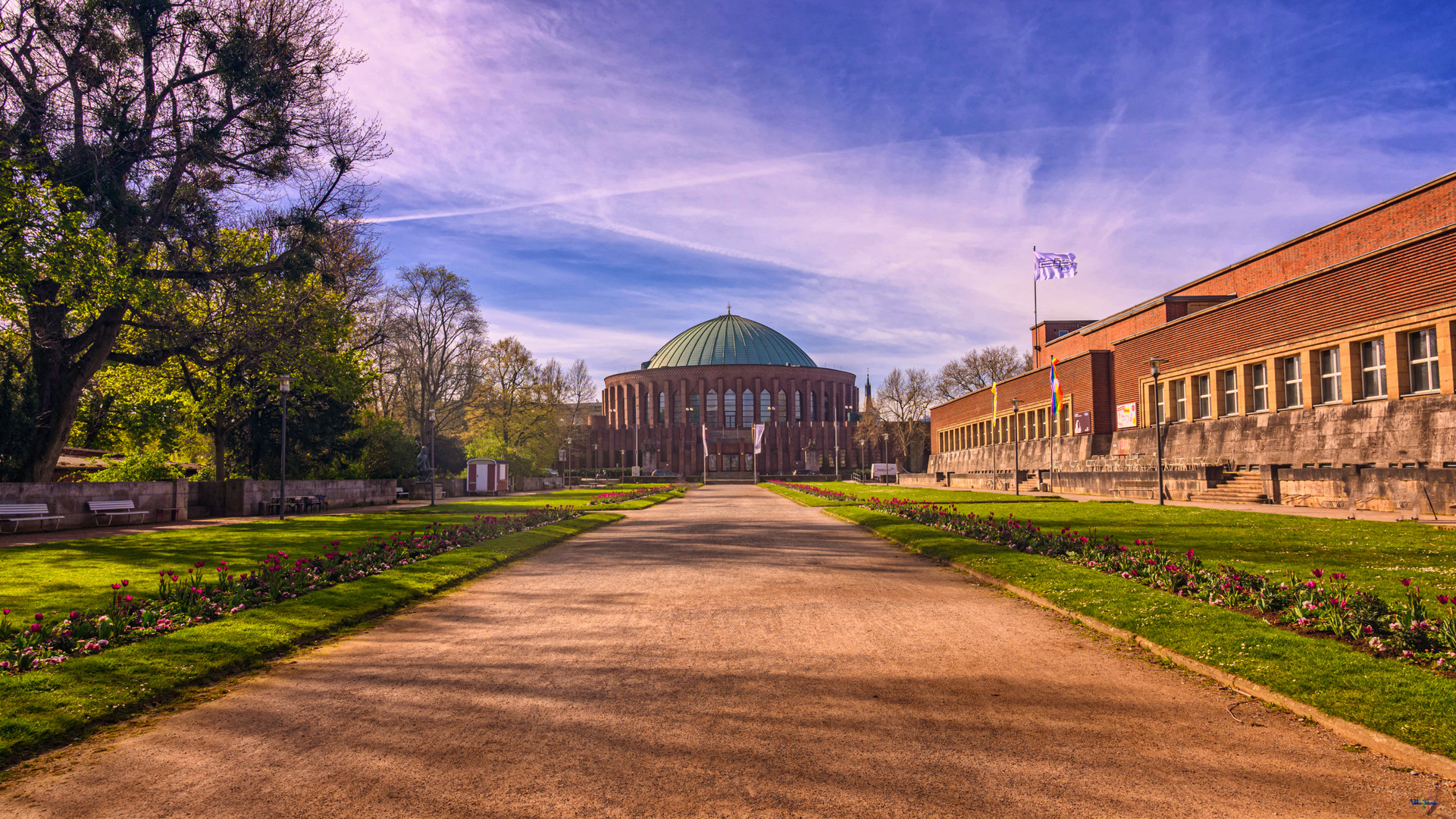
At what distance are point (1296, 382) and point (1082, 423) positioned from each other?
49.8 ft

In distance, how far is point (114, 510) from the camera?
69.6 ft

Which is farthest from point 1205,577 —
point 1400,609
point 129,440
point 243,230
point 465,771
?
point 129,440

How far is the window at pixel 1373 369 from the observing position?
23625 millimetres

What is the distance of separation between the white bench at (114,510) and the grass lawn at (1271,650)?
71.6 feet

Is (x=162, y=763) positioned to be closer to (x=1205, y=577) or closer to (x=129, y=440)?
(x=1205, y=577)

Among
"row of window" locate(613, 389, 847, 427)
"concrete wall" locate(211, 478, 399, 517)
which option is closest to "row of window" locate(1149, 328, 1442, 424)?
"concrete wall" locate(211, 478, 399, 517)

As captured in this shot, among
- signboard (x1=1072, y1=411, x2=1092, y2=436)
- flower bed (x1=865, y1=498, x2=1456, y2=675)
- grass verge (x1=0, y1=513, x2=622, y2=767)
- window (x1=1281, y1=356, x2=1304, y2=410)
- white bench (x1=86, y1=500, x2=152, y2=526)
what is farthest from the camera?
signboard (x1=1072, y1=411, x2=1092, y2=436)

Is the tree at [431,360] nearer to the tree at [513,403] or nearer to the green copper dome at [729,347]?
the tree at [513,403]

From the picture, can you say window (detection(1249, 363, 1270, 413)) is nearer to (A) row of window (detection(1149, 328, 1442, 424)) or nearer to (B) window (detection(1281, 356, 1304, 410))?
(A) row of window (detection(1149, 328, 1442, 424))

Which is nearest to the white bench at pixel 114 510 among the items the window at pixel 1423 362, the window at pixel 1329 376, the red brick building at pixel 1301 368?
the red brick building at pixel 1301 368

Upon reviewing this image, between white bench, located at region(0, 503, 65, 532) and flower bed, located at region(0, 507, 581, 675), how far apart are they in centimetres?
1045

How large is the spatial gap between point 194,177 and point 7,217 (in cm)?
530

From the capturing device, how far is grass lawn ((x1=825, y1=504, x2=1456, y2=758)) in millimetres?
4965

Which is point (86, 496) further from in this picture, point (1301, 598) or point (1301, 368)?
point (1301, 368)
